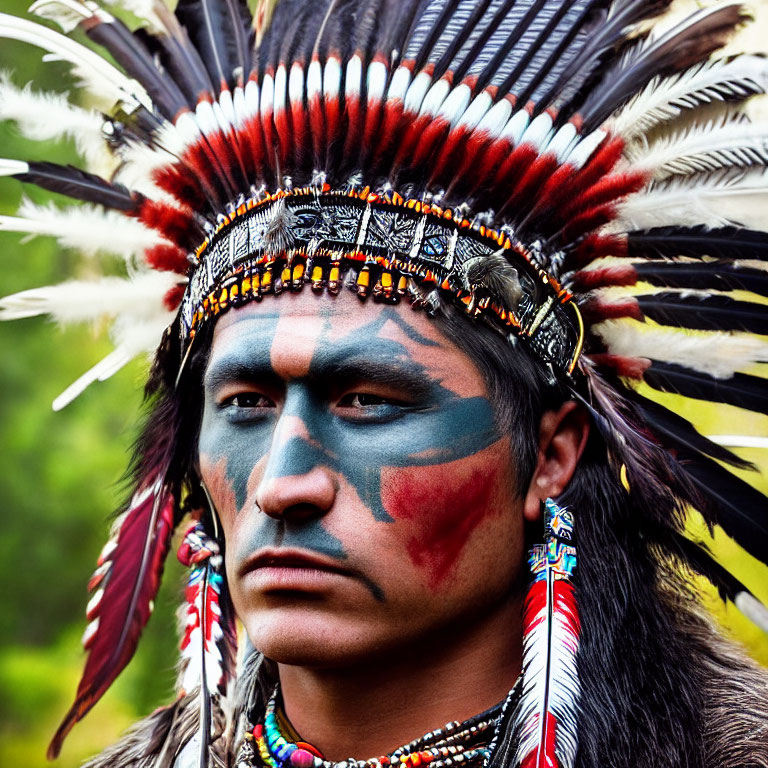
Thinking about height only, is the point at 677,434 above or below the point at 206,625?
above

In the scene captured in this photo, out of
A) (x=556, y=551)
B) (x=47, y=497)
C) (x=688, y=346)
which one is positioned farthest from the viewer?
(x=47, y=497)

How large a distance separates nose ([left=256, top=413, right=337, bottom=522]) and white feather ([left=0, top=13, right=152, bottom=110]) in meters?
1.17

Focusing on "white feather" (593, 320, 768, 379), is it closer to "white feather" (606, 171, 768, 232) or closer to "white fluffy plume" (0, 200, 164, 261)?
"white feather" (606, 171, 768, 232)

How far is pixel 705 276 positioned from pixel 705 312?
0.09 meters

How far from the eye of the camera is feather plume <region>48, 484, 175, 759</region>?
129 inches

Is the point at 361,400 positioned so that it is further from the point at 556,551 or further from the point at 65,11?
the point at 65,11

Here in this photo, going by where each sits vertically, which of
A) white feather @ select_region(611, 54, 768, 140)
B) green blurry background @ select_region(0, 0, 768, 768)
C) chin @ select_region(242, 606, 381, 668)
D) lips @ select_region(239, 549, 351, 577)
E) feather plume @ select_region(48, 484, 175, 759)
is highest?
white feather @ select_region(611, 54, 768, 140)

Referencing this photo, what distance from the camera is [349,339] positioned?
2.55m

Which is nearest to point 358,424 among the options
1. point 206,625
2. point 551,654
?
point 551,654

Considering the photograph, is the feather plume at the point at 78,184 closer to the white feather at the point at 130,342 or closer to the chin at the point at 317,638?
the white feather at the point at 130,342

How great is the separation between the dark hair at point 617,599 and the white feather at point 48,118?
29.1 inches

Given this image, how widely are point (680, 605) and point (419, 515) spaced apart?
0.88 meters

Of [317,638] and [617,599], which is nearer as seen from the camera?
[317,638]

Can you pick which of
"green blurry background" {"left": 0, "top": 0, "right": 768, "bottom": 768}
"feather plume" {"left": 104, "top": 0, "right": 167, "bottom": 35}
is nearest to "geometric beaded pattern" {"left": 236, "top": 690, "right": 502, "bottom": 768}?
"feather plume" {"left": 104, "top": 0, "right": 167, "bottom": 35}
